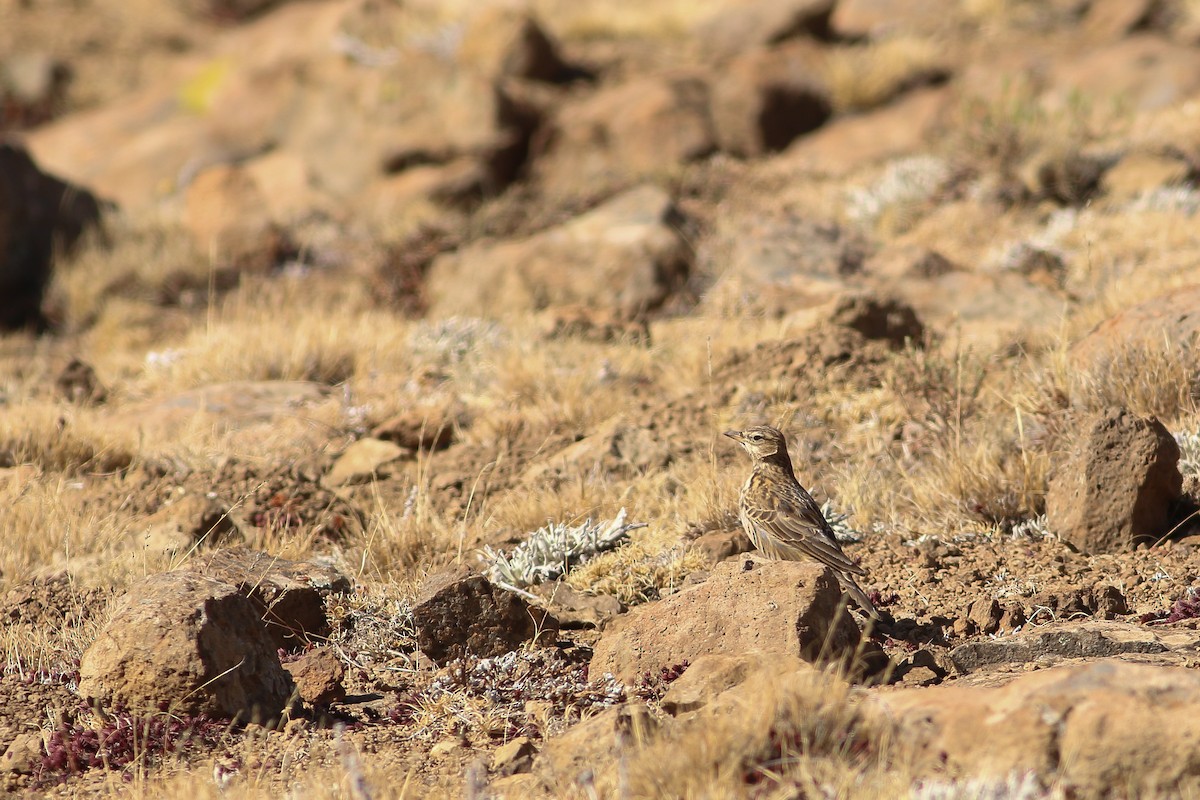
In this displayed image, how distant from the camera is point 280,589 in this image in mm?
5105

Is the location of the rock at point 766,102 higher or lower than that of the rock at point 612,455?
higher

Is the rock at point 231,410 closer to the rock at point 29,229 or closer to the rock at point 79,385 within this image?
the rock at point 79,385

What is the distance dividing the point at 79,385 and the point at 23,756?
5.32 meters

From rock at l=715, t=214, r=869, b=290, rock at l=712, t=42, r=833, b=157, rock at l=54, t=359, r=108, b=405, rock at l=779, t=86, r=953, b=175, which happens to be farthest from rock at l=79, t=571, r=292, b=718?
rock at l=712, t=42, r=833, b=157

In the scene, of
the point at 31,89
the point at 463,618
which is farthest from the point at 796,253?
the point at 31,89

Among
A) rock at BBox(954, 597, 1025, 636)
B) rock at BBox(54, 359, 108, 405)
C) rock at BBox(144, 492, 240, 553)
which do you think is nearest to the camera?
rock at BBox(954, 597, 1025, 636)

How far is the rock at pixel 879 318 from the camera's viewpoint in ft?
26.4

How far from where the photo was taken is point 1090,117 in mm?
12719

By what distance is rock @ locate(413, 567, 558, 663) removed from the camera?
15.8ft

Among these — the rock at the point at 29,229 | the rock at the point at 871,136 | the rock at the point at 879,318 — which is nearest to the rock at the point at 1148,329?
the rock at the point at 879,318

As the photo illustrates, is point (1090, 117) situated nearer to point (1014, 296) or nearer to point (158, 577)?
point (1014, 296)

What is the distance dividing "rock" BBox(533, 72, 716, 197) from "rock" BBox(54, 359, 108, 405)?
5778 millimetres

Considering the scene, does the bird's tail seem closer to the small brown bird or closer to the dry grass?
the small brown bird

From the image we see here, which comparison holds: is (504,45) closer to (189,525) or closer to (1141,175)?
(1141,175)
